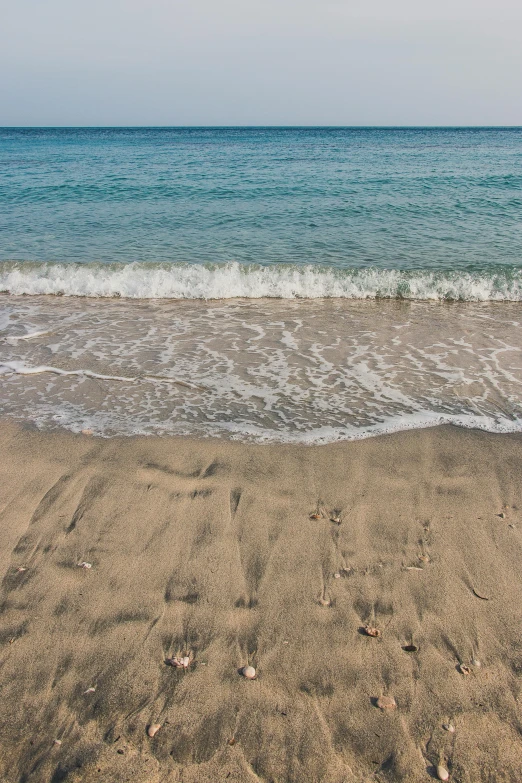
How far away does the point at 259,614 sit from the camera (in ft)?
9.14

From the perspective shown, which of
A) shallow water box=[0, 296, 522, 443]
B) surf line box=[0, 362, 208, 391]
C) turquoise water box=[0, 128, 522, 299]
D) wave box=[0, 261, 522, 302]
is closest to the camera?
shallow water box=[0, 296, 522, 443]

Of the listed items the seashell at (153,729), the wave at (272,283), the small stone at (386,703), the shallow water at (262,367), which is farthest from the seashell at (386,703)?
the wave at (272,283)

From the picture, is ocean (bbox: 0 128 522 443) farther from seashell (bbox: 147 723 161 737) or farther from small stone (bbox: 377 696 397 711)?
seashell (bbox: 147 723 161 737)

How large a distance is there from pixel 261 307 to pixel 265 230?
5078 mm

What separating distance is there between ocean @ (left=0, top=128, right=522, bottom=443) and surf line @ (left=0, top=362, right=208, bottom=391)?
2 centimetres

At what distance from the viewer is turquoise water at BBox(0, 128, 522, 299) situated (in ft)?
31.6

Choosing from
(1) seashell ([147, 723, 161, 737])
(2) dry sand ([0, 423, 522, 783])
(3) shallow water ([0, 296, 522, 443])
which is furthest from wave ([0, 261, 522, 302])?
(1) seashell ([147, 723, 161, 737])

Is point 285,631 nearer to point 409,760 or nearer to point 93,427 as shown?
point 409,760

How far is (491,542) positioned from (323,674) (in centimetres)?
142

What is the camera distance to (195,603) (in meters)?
2.84

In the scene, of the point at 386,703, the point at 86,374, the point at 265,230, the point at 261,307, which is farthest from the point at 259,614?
the point at 265,230

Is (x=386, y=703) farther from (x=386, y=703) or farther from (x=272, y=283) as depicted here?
(x=272, y=283)

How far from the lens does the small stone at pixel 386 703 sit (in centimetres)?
234

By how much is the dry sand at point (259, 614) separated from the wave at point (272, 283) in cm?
557
